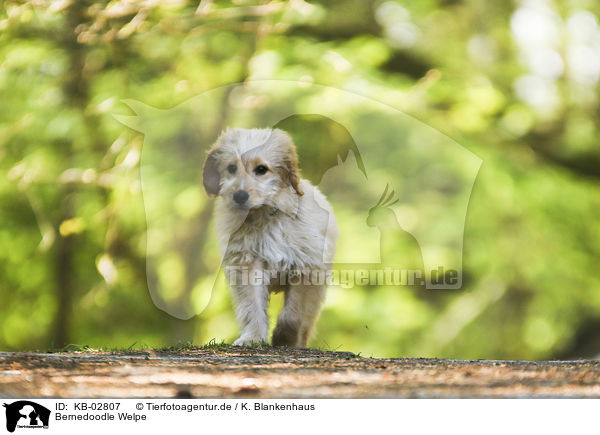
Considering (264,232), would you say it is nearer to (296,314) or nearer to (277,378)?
(296,314)

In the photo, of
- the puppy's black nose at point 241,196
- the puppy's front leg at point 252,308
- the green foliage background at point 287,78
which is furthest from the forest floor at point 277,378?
the green foliage background at point 287,78

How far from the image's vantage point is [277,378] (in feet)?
10.3

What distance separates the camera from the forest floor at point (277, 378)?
292cm

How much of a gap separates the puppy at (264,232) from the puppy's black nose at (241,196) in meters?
0.02

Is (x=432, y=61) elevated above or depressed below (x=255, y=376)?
above

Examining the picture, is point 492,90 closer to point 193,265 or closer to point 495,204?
point 495,204

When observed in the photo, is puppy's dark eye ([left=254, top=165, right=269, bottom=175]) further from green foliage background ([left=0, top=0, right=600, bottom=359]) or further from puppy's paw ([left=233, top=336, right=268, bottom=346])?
green foliage background ([left=0, top=0, right=600, bottom=359])

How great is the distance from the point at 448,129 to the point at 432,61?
80 cm

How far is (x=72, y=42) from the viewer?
7.32 metres

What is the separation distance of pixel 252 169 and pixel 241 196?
0.20 m

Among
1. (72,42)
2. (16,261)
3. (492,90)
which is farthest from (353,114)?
(16,261)

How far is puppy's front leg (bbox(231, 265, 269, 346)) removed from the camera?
4.71 m
